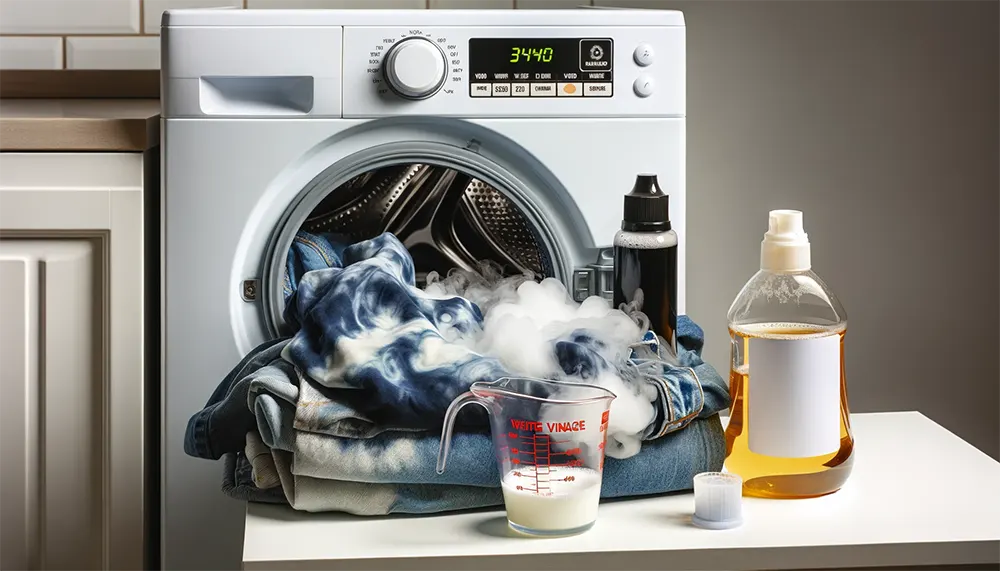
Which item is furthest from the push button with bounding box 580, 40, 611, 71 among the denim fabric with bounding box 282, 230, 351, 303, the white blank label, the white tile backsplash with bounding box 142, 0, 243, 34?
the white tile backsplash with bounding box 142, 0, 243, 34

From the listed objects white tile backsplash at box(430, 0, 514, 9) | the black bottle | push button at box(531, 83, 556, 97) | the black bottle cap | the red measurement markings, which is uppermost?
white tile backsplash at box(430, 0, 514, 9)

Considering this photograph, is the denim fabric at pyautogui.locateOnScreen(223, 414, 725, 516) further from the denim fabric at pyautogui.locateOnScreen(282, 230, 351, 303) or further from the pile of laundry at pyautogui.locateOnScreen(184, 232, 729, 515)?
the denim fabric at pyautogui.locateOnScreen(282, 230, 351, 303)

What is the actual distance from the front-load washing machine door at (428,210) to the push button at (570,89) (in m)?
0.10

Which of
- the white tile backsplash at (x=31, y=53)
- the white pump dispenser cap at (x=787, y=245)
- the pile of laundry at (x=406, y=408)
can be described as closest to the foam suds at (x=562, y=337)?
the pile of laundry at (x=406, y=408)

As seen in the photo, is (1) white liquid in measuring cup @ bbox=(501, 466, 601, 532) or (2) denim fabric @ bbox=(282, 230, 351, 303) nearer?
(1) white liquid in measuring cup @ bbox=(501, 466, 601, 532)

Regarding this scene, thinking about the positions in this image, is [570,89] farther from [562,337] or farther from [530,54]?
[562,337]

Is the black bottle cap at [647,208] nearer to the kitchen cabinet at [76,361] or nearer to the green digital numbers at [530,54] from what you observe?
the green digital numbers at [530,54]

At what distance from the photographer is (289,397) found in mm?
909

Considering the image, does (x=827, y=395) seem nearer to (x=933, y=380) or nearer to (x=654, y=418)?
(x=654, y=418)

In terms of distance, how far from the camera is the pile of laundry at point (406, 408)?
2.96 ft

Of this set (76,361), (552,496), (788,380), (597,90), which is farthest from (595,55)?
(76,361)

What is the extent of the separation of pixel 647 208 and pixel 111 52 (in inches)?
50.7

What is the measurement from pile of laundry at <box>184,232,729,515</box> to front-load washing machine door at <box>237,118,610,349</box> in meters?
0.34

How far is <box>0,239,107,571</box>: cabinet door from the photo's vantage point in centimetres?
140
